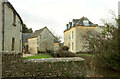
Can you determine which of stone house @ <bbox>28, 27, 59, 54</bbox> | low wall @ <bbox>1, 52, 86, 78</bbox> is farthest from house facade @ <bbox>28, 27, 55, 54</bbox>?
low wall @ <bbox>1, 52, 86, 78</bbox>

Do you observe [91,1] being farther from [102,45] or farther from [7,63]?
[7,63]

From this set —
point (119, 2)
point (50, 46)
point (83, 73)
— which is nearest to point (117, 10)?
point (119, 2)

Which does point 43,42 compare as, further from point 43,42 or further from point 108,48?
point 108,48

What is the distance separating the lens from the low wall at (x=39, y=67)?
7492mm

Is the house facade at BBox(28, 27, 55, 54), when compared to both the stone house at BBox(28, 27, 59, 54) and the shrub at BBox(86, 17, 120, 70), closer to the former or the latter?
the stone house at BBox(28, 27, 59, 54)

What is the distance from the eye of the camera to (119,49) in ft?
25.9

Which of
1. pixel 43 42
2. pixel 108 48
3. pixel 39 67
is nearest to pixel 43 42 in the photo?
pixel 43 42

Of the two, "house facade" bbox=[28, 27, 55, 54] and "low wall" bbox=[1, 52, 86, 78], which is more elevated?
"house facade" bbox=[28, 27, 55, 54]

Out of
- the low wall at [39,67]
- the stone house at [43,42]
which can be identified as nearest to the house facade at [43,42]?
the stone house at [43,42]

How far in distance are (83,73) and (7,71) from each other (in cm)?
507

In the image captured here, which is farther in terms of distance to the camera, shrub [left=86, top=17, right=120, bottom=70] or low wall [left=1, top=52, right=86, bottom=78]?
shrub [left=86, top=17, right=120, bottom=70]

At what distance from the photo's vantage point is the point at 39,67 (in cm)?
789

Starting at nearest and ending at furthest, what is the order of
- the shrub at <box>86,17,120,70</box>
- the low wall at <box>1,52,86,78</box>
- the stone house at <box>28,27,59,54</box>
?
the low wall at <box>1,52,86,78</box> < the shrub at <box>86,17,120,70</box> < the stone house at <box>28,27,59,54</box>

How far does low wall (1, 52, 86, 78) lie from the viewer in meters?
7.49
